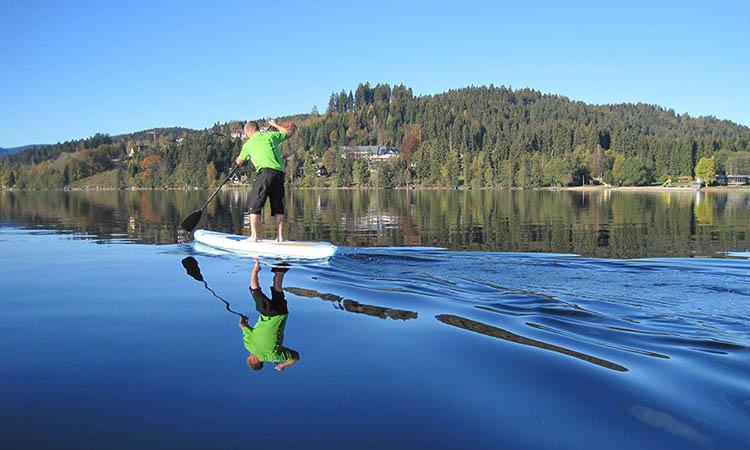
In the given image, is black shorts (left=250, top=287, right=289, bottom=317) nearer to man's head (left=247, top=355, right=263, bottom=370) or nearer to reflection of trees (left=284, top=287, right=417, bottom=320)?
reflection of trees (left=284, top=287, right=417, bottom=320)

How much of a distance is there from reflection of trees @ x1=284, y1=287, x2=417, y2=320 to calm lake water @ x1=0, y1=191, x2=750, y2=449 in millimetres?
41

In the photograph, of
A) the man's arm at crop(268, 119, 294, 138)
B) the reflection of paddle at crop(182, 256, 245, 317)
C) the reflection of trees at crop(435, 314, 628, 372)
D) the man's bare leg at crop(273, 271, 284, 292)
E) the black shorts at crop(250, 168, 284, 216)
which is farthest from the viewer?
the man's arm at crop(268, 119, 294, 138)

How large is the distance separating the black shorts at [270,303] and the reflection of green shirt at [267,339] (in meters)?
0.25

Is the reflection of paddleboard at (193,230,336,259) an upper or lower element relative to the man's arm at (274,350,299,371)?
upper

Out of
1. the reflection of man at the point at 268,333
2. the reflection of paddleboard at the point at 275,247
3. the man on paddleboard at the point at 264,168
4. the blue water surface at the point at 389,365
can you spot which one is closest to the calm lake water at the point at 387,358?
the blue water surface at the point at 389,365

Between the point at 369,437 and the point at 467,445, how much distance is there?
0.67 metres

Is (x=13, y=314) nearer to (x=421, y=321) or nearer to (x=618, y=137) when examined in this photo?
(x=421, y=321)

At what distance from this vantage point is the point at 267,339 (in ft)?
20.5

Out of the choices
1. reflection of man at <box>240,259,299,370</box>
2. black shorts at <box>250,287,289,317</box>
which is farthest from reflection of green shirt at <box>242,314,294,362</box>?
black shorts at <box>250,287,289,317</box>

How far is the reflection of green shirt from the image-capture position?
18.6ft

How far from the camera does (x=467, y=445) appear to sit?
379 cm

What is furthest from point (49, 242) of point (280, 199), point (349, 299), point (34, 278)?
point (349, 299)

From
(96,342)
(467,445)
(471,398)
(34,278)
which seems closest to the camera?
(467,445)

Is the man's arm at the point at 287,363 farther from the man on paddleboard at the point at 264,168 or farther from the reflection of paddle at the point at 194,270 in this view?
the man on paddleboard at the point at 264,168
